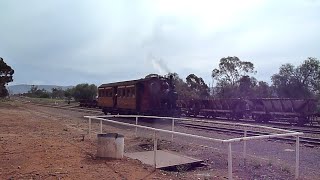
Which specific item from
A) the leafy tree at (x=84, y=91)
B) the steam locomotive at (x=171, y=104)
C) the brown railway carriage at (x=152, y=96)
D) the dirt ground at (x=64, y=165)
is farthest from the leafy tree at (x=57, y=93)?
the dirt ground at (x=64, y=165)

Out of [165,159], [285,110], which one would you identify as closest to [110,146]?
[165,159]

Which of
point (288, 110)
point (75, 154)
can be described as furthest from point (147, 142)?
point (288, 110)

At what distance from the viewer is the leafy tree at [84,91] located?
9650cm

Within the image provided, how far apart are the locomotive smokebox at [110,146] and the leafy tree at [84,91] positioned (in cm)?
8879

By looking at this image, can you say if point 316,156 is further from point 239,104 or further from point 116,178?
point 239,104

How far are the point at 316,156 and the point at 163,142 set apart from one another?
5.19 meters

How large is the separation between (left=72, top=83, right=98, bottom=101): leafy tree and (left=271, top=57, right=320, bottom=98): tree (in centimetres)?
5182

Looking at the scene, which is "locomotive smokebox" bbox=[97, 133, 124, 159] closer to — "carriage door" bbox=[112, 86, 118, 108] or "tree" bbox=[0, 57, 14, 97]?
"carriage door" bbox=[112, 86, 118, 108]

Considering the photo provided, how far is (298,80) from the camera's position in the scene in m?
60.0

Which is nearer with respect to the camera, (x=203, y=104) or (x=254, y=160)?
(x=254, y=160)

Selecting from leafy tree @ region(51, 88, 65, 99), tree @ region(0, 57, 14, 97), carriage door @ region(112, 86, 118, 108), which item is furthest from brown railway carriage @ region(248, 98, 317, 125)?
leafy tree @ region(51, 88, 65, 99)

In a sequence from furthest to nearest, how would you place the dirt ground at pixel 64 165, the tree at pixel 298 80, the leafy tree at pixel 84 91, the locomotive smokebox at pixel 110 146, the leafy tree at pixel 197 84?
the leafy tree at pixel 84 91, the leafy tree at pixel 197 84, the tree at pixel 298 80, the locomotive smokebox at pixel 110 146, the dirt ground at pixel 64 165

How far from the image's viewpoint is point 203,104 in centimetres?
3700

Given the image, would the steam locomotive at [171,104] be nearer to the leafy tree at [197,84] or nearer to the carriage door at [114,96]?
the carriage door at [114,96]
